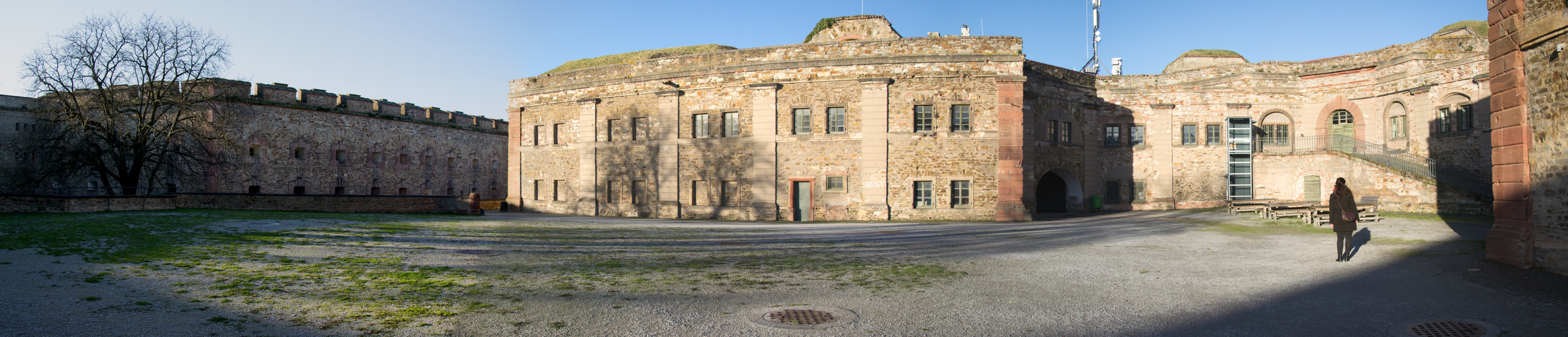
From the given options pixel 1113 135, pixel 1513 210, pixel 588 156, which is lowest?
pixel 1513 210

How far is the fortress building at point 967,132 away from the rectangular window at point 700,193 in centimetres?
7

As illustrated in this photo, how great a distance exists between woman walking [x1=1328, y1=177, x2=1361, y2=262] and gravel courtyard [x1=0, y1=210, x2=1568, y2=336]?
320 mm

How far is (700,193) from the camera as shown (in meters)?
24.3

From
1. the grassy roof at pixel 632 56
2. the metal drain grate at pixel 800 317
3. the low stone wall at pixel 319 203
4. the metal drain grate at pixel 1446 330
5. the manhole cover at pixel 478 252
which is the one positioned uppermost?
the grassy roof at pixel 632 56

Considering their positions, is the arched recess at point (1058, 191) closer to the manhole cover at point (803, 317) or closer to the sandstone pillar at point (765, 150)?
the sandstone pillar at point (765, 150)

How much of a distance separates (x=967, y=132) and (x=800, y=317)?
16.3 m

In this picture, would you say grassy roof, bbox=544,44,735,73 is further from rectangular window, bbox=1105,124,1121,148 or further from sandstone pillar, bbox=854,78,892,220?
rectangular window, bbox=1105,124,1121,148

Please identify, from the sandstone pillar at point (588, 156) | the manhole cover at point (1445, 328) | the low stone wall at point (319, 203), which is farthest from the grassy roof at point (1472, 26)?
the low stone wall at point (319, 203)

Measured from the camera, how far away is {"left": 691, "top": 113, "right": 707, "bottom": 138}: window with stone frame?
24.0m

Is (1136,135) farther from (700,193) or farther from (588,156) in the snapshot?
(588,156)

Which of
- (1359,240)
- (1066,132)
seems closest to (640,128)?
(1066,132)

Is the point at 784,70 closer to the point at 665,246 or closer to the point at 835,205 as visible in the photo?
the point at 835,205

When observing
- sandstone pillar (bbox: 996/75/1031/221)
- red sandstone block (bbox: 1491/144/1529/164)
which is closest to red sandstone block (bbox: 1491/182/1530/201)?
red sandstone block (bbox: 1491/144/1529/164)

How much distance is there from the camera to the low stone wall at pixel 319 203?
68.8 feet
